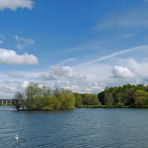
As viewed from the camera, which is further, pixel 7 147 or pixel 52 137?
pixel 52 137

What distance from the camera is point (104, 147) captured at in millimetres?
45219

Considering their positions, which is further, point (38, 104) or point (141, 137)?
point (38, 104)

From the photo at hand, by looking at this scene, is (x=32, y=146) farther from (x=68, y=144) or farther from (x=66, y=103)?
(x=66, y=103)

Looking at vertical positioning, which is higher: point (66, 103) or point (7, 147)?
point (66, 103)

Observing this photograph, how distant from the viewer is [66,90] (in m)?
177

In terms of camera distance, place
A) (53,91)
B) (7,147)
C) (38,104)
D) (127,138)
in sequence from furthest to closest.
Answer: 1. (53,91)
2. (38,104)
3. (127,138)
4. (7,147)

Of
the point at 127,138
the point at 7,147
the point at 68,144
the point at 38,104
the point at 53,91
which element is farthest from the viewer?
the point at 53,91

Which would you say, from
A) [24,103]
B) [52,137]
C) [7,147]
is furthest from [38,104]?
[7,147]

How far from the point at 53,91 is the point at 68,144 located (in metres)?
132

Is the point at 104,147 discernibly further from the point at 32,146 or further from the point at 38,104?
the point at 38,104

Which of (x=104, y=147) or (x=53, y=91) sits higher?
(x=53, y=91)

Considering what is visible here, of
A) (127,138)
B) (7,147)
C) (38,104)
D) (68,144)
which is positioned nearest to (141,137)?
(127,138)

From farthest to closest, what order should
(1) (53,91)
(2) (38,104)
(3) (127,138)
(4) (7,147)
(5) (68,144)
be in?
(1) (53,91) → (2) (38,104) → (3) (127,138) → (5) (68,144) → (4) (7,147)

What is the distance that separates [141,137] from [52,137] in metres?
14.5
